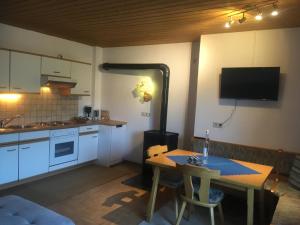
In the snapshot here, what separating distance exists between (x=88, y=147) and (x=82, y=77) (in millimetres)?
1358

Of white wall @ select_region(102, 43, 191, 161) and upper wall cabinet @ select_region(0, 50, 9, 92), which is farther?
white wall @ select_region(102, 43, 191, 161)

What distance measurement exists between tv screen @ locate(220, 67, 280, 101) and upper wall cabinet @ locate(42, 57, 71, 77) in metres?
2.70

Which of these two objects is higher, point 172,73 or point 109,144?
point 172,73

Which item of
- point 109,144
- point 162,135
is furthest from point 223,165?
point 109,144

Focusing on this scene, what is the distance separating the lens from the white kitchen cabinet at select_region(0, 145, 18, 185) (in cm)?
345

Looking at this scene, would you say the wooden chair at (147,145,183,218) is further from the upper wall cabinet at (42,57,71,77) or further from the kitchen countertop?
the upper wall cabinet at (42,57,71,77)

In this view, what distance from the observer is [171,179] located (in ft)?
10.0

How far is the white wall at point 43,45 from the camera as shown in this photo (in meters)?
3.91

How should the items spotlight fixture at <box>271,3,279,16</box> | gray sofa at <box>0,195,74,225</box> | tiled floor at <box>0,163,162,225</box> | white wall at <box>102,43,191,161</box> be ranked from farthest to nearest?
white wall at <box>102,43,191,161</box>, tiled floor at <box>0,163,162,225</box>, spotlight fixture at <box>271,3,279,16</box>, gray sofa at <box>0,195,74,225</box>

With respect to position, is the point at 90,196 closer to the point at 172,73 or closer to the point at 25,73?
the point at 25,73

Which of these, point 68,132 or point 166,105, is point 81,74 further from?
point 166,105

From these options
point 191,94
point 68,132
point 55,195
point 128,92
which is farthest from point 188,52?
point 55,195

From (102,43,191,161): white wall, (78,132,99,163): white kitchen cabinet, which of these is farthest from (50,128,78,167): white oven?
(102,43,191,161): white wall

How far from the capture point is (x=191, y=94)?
445cm
